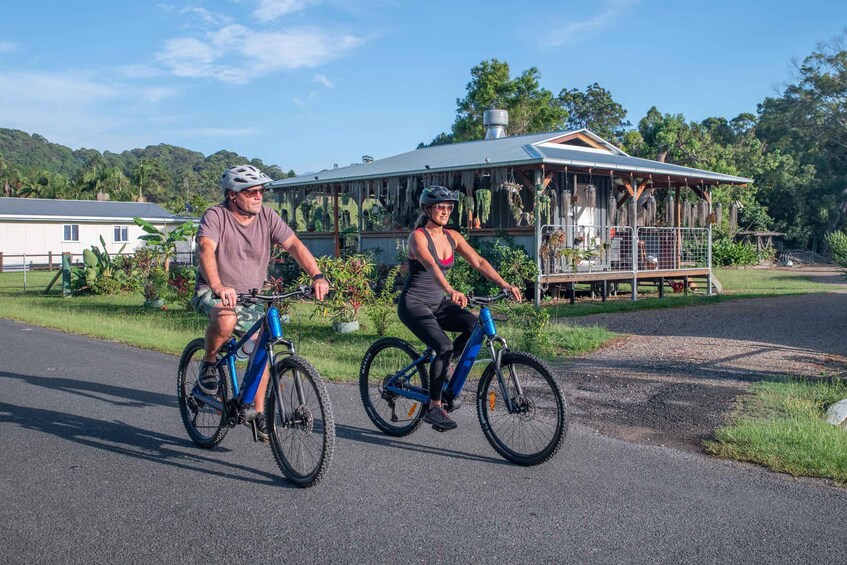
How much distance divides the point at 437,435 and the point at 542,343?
4.60 meters

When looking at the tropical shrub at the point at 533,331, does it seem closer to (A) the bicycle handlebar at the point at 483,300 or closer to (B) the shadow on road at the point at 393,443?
(B) the shadow on road at the point at 393,443

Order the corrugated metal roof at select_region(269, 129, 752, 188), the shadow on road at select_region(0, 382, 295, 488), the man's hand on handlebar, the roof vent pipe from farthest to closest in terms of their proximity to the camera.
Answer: the roof vent pipe
the corrugated metal roof at select_region(269, 129, 752, 188)
the shadow on road at select_region(0, 382, 295, 488)
the man's hand on handlebar

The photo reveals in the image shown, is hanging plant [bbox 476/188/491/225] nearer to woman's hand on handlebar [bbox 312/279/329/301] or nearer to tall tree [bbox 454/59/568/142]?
woman's hand on handlebar [bbox 312/279/329/301]

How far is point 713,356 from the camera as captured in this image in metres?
10.1

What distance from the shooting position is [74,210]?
4359 centimetres

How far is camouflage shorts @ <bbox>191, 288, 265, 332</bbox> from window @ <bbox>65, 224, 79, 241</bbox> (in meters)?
41.1

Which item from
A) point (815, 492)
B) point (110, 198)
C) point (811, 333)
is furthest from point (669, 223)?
point (110, 198)

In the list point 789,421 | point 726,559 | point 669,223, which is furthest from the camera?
point 669,223

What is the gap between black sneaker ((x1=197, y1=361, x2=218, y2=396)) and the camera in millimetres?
5559

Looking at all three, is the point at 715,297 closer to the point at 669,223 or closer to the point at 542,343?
the point at 669,223

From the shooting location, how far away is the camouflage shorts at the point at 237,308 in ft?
18.1

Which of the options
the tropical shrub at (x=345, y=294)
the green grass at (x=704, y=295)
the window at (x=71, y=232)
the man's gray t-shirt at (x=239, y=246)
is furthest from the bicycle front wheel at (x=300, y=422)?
the window at (x=71, y=232)

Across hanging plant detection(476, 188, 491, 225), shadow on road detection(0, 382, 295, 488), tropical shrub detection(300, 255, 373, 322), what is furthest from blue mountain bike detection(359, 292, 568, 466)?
hanging plant detection(476, 188, 491, 225)

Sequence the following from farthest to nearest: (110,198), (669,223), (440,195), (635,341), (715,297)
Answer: (110,198) < (669,223) < (715,297) < (635,341) < (440,195)
